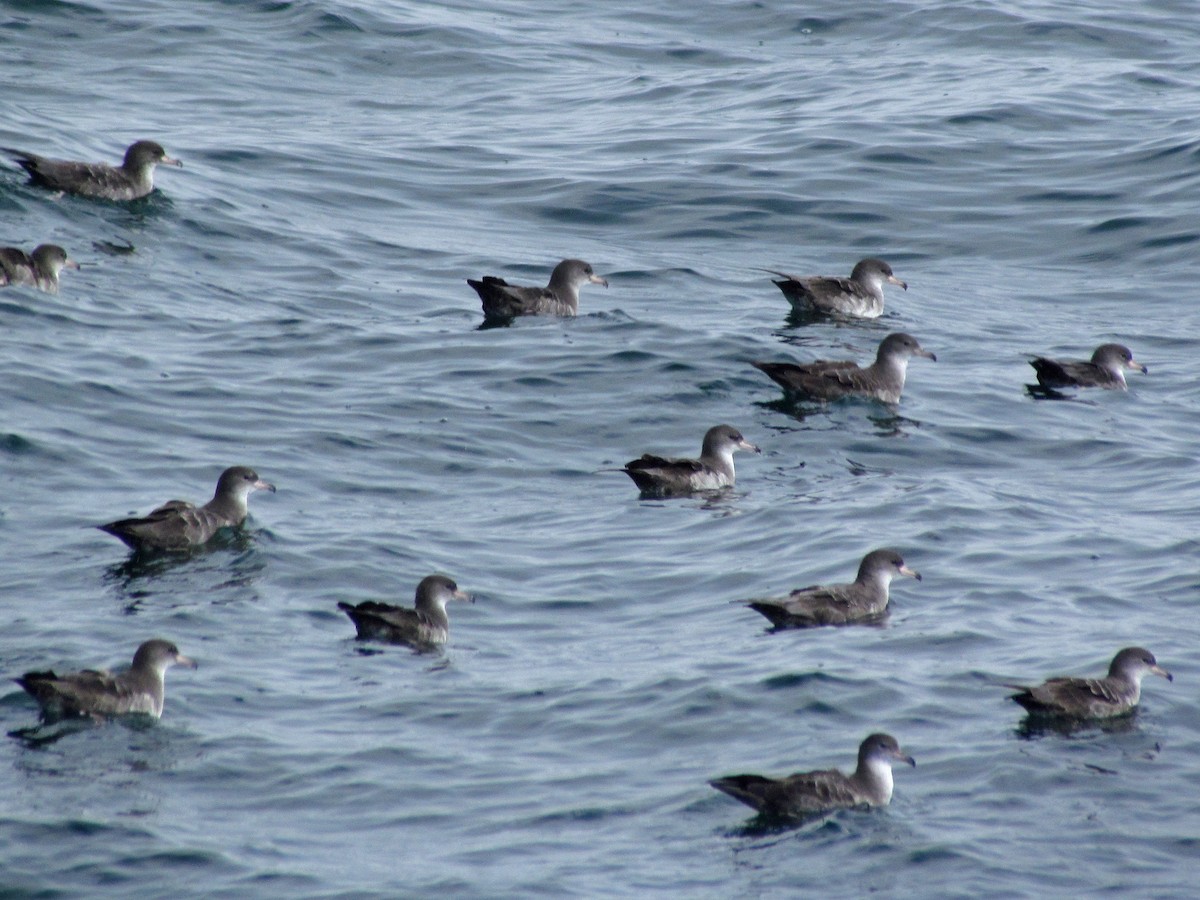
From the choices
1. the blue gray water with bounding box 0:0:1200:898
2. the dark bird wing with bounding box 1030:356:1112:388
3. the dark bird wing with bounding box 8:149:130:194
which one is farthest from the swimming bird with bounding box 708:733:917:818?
the dark bird wing with bounding box 8:149:130:194

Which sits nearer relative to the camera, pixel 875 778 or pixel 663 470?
pixel 875 778

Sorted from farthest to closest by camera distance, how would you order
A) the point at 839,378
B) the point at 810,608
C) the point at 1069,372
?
the point at 1069,372, the point at 839,378, the point at 810,608

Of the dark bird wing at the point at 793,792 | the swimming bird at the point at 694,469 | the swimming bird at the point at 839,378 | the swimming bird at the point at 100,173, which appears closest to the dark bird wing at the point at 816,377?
the swimming bird at the point at 839,378

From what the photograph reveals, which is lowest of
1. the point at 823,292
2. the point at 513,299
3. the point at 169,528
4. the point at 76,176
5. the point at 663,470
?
the point at 169,528

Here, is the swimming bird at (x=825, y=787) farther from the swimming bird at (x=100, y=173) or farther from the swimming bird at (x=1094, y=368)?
the swimming bird at (x=100, y=173)

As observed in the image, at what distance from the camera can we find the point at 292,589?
11797mm

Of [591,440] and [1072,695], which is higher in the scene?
[591,440]

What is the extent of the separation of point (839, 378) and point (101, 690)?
7708mm

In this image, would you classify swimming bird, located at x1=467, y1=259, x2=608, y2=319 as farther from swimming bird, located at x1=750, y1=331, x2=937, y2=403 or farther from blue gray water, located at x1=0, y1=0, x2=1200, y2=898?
swimming bird, located at x1=750, y1=331, x2=937, y2=403

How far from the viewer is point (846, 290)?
17.8m

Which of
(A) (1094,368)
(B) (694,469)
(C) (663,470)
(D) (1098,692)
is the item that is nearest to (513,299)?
(C) (663,470)

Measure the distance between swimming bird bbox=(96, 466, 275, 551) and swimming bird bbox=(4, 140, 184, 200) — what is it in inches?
277

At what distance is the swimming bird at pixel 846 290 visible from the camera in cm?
1762

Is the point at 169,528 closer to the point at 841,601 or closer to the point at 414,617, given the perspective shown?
the point at 414,617
